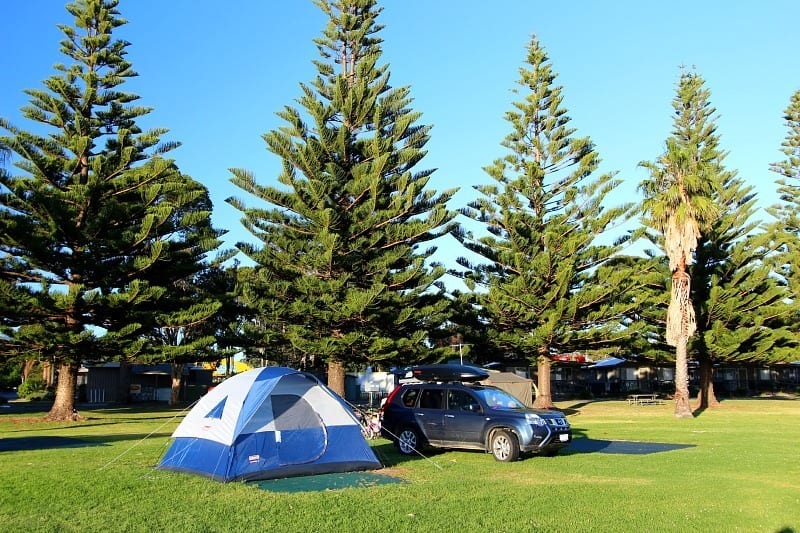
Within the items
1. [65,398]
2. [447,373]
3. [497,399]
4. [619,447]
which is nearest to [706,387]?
[619,447]

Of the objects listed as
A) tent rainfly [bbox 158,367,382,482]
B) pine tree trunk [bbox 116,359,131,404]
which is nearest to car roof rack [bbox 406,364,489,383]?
tent rainfly [bbox 158,367,382,482]

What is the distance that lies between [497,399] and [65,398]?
1537 centimetres

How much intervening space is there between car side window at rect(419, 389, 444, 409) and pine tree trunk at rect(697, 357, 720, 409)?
2259cm

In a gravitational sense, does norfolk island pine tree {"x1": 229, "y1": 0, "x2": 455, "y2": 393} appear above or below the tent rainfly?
above

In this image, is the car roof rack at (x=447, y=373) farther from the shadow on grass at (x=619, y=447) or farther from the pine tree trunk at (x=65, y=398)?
the pine tree trunk at (x=65, y=398)

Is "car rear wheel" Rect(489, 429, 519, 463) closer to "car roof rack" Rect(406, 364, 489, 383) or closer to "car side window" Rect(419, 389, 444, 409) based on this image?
"car side window" Rect(419, 389, 444, 409)

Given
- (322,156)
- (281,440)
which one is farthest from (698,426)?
(322,156)

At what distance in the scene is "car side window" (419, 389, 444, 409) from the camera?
12820 millimetres

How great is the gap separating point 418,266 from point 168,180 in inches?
382

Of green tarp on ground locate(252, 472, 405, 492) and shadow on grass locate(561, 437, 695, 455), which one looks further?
shadow on grass locate(561, 437, 695, 455)

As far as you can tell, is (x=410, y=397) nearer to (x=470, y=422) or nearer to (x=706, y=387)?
(x=470, y=422)

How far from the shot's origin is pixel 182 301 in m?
24.6

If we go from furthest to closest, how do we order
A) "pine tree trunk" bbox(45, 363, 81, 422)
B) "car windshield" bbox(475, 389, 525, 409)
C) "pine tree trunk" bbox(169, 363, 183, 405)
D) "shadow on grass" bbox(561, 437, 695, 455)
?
"pine tree trunk" bbox(169, 363, 183, 405)
"pine tree trunk" bbox(45, 363, 81, 422)
"shadow on grass" bbox(561, 437, 695, 455)
"car windshield" bbox(475, 389, 525, 409)

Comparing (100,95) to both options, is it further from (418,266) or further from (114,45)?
(418,266)
